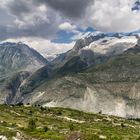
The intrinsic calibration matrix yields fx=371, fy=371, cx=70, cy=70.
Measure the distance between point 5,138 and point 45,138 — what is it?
9.28 meters

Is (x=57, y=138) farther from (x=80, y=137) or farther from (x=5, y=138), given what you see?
(x=80, y=137)

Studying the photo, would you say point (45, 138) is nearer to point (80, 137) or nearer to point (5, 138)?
point (5, 138)

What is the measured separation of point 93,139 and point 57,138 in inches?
330

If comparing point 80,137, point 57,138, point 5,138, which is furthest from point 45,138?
point 80,137

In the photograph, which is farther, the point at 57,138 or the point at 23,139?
the point at 57,138

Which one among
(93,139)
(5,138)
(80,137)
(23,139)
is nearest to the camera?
(80,137)

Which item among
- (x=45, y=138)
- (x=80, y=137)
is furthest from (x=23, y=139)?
(x=80, y=137)

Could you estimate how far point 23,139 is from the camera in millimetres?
69688

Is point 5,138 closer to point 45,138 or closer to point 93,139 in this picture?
point 45,138

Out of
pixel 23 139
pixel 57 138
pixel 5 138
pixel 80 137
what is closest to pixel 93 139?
pixel 57 138

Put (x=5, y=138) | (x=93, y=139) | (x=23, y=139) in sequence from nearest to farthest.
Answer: (x=23, y=139) → (x=93, y=139) → (x=5, y=138)

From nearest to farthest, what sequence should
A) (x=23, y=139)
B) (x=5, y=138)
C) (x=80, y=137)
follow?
(x=80, y=137) < (x=23, y=139) < (x=5, y=138)

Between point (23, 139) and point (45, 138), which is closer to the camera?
point (23, 139)

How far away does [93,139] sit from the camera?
247 feet
